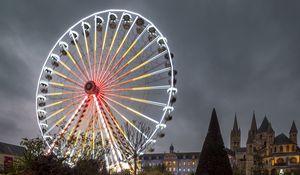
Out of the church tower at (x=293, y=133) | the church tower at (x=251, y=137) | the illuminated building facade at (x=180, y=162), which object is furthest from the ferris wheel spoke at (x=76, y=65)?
the illuminated building facade at (x=180, y=162)

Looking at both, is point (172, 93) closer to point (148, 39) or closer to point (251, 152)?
point (148, 39)

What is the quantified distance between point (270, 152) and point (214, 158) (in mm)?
74054

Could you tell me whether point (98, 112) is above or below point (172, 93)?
below

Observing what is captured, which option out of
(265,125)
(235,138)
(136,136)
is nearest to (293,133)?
(265,125)

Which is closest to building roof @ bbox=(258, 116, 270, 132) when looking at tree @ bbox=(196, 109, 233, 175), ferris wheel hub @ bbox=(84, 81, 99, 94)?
tree @ bbox=(196, 109, 233, 175)

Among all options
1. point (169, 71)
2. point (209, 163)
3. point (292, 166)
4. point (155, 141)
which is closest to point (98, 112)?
point (155, 141)

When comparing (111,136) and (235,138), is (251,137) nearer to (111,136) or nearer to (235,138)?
(235,138)

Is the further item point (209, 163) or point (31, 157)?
point (209, 163)

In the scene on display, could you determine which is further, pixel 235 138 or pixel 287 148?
pixel 235 138

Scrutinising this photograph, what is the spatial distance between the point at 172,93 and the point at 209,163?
9.45m

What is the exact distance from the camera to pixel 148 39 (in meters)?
37.6

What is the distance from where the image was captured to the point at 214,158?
96.6 ft

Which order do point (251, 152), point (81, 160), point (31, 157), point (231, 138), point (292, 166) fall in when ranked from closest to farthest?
point (31, 157) < point (81, 160) < point (292, 166) < point (251, 152) < point (231, 138)

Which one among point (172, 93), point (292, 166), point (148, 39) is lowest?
point (292, 166)
